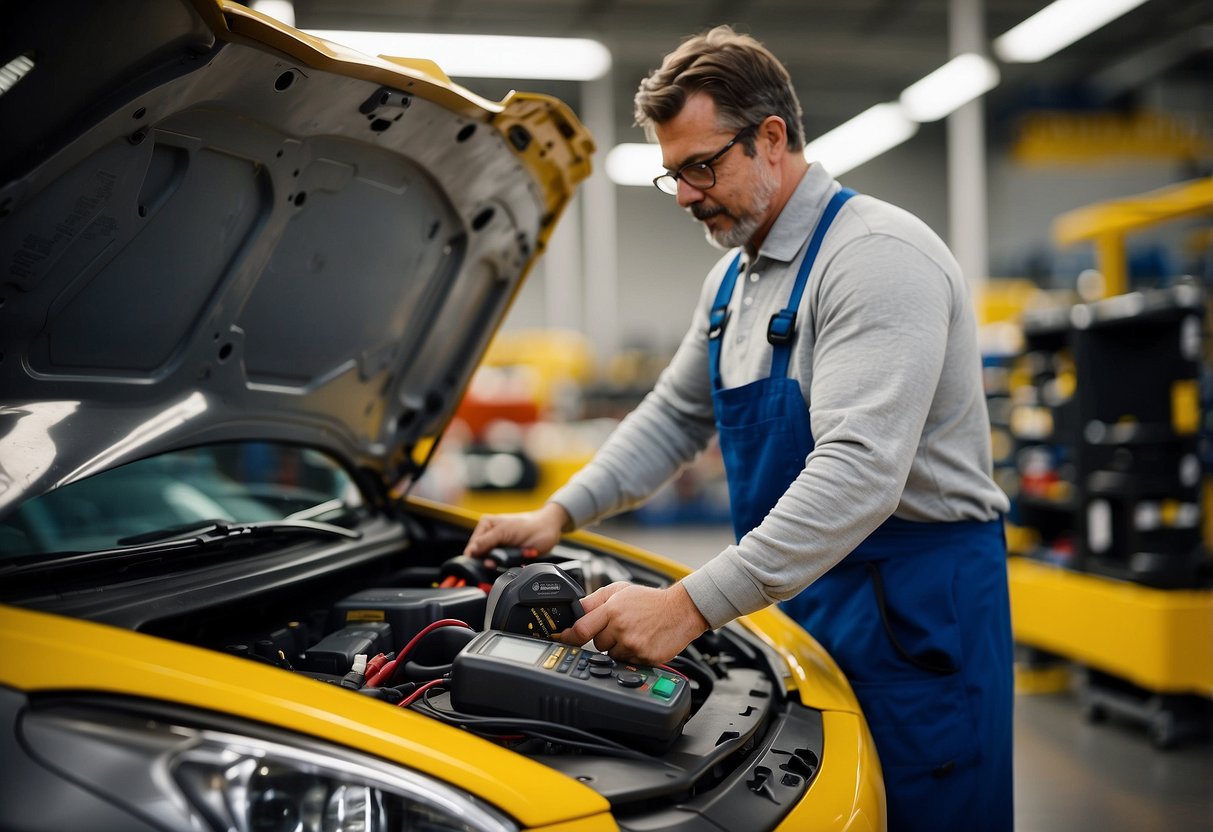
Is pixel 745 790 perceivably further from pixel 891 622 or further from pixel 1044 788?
pixel 1044 788

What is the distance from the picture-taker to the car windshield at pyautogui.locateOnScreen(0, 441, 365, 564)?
6.44 feet

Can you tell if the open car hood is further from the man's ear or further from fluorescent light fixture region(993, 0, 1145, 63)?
fluorescent light fixture region(993, 0, 1145, 63)

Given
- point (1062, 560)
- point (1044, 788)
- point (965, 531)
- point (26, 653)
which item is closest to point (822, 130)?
point (1062, 560)

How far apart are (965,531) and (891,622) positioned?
19cm

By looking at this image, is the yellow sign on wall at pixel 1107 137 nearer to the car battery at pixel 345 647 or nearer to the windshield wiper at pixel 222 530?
the windshield wiper at pixel 222 530

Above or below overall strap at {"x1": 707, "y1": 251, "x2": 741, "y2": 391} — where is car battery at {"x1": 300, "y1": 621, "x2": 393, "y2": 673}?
below

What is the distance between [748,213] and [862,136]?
1054 centimetres

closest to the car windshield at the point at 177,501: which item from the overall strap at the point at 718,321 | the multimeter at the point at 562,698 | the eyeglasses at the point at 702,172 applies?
the multimeter at the point at 562,698

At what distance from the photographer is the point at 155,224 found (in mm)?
1372

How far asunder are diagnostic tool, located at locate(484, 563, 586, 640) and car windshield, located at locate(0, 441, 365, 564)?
0.60 meters

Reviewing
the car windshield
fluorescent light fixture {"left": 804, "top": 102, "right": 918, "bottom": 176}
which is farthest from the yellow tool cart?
fluorescent light fixture {"left": 804, "top": 102, "right": 918, "bottom": 176}

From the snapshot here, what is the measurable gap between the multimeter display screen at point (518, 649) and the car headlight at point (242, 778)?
25 cm

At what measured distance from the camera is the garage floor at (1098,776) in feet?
8.94

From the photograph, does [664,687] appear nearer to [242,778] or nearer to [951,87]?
[242,778]
